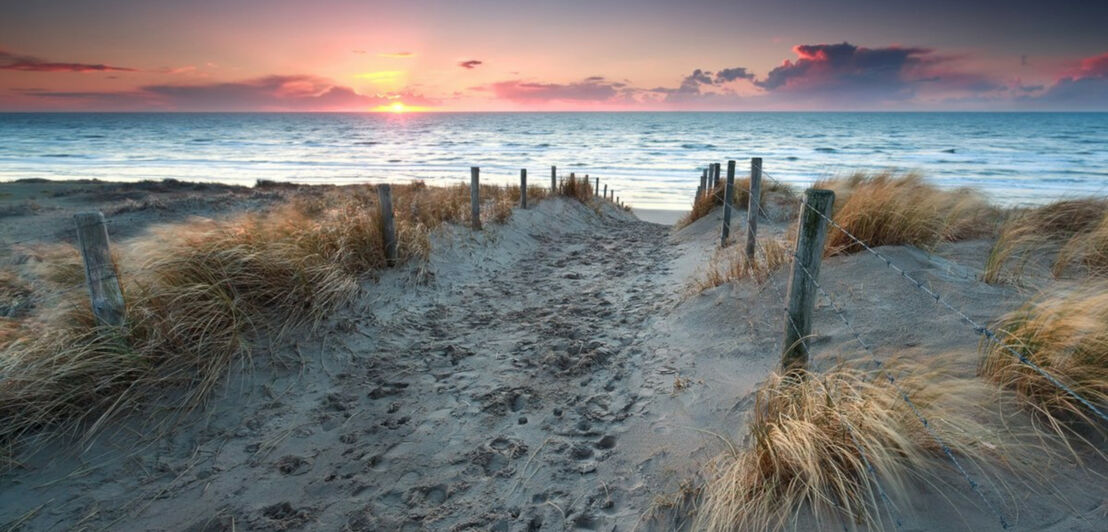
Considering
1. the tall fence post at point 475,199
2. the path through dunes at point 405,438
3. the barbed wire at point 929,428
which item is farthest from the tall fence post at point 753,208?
the tall fence post at point 475,199

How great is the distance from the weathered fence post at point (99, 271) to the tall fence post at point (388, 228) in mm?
3229

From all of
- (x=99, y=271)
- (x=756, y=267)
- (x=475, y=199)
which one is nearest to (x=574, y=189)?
(x=475, y=199)

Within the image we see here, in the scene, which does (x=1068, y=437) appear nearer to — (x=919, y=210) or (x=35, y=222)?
(x=919, y=210)

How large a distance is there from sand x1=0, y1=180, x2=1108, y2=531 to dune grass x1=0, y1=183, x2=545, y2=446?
23 cm

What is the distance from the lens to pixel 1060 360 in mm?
2980

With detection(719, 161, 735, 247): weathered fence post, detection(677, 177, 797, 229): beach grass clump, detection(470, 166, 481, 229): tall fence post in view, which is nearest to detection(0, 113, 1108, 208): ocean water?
detection(677, 177, 797, 229): beach grass clump

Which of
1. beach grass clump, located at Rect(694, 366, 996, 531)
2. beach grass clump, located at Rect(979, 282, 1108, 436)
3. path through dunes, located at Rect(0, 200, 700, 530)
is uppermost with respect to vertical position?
beach grass clump, located at Rect(979, 282, 1108, 436)

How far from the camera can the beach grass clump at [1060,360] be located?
2.78m

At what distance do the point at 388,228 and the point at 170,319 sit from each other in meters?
3.13

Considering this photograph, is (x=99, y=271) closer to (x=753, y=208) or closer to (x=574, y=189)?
(x=753, y=208)

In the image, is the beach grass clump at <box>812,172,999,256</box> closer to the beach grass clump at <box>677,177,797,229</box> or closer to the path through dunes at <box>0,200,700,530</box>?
the path through dunes at <box>0,200,700,530</box>

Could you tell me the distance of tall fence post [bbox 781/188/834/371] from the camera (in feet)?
10.7

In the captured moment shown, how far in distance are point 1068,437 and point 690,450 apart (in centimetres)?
200

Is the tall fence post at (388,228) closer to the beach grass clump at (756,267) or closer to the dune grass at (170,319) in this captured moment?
the dune grass at (170,319)
